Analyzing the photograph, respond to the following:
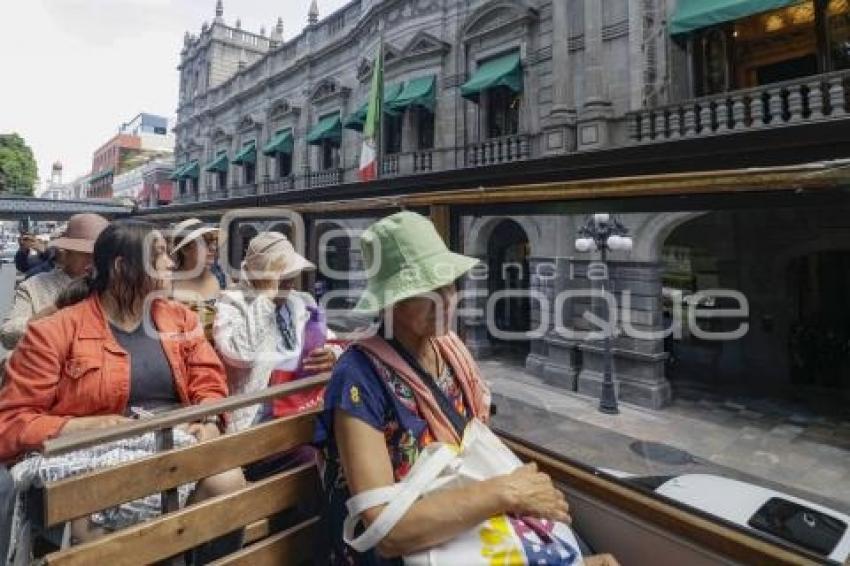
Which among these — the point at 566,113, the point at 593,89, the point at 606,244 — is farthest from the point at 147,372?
the point at 593,89

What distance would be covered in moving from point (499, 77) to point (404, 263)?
1113cm

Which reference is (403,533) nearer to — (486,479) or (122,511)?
(486,479)

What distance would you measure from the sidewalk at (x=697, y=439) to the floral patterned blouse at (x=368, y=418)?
5.25m

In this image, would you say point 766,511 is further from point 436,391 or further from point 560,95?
point 560,95

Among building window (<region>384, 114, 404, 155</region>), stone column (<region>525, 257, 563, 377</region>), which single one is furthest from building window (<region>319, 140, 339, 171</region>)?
stone column (<region>525, 257, 563, 377</region>)

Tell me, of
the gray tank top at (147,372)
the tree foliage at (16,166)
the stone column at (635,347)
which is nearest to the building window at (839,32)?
the stone column at (635,347)

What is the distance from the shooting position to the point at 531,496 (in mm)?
1533

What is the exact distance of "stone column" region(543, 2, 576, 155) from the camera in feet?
34.7

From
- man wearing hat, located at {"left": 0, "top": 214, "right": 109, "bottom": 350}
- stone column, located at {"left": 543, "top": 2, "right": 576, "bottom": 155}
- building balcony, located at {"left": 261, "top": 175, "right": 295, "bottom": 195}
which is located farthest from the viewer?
building balcony, located at {"left": 261, "top": 175, "right": 295, "bottom": 195}

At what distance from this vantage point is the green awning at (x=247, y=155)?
2133 centimetres

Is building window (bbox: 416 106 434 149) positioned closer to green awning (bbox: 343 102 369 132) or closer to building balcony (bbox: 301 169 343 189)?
green awning (bbox: 343 102 369 132)

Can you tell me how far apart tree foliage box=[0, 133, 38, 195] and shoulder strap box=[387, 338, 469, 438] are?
37.1 meters

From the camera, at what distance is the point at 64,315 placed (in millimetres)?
2131

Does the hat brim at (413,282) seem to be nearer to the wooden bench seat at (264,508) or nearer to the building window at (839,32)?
the wooden bench seat at (264,508)
